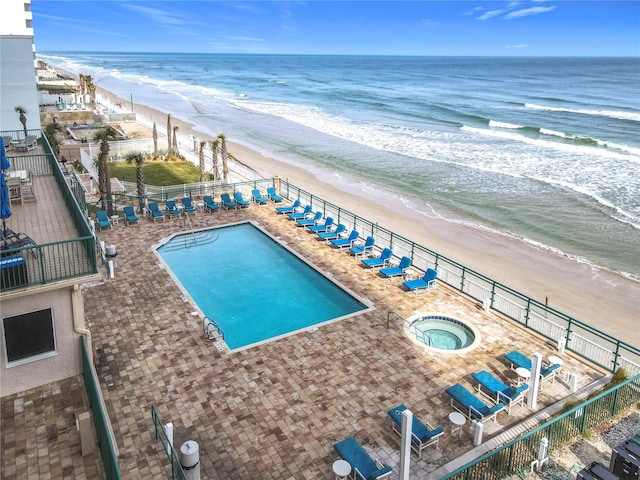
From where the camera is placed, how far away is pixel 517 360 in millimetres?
12641

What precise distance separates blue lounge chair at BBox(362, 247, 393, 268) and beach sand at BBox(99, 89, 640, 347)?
17.1 ft

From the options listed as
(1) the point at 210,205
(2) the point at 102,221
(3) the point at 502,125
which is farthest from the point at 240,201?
(3) the point at 502,125

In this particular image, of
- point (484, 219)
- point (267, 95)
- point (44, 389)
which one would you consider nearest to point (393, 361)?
point (44, 389)

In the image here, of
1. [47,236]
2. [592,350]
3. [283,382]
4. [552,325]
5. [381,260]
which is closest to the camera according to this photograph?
[47,236]

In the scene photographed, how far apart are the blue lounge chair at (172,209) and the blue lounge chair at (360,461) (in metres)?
16.0

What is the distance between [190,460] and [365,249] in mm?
12136

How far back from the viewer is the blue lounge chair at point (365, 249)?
19.4 metres

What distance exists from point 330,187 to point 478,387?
23.2 m

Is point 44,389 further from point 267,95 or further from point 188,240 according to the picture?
point 267,95

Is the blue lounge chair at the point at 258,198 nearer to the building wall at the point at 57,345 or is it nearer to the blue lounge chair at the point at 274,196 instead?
the blue lounge chair at the point at 274,196

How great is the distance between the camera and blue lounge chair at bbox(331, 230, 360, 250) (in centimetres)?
2002

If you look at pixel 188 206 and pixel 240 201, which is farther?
pixel 240 201

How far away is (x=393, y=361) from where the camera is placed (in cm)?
1291

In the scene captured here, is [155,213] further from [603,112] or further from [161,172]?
[603,112]
